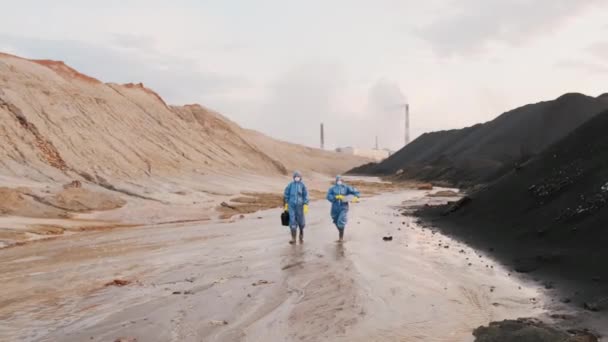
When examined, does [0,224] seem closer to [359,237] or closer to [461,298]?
[359,237]

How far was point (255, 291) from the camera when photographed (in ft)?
27.6

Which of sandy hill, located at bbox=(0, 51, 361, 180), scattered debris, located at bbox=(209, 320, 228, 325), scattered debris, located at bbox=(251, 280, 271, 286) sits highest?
sandy hill, located at bbox=(0, 51, 361, 180)

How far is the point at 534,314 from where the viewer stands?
7.23m

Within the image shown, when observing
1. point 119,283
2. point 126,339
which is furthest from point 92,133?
point 126,339

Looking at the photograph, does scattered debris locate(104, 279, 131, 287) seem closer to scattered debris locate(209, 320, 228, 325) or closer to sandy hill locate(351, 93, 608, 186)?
scattered debris locate(209, 320, 228, 325)

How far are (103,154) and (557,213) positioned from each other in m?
29.0

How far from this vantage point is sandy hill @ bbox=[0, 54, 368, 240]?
23.8m

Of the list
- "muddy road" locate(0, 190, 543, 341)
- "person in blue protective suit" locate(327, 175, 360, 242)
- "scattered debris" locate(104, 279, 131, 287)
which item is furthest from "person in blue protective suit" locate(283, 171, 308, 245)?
"scattered debris" locate(104, 279, 131, 287)

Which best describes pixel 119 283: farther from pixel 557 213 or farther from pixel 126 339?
pixel 557 213

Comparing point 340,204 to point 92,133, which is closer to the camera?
point 340,204

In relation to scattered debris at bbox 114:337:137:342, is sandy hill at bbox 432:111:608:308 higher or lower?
higher

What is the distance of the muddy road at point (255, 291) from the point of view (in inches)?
253

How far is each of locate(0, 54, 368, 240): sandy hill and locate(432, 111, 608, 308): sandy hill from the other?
12.8 meters

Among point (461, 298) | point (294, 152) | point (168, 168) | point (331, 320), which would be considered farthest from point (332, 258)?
point (294, 152)
